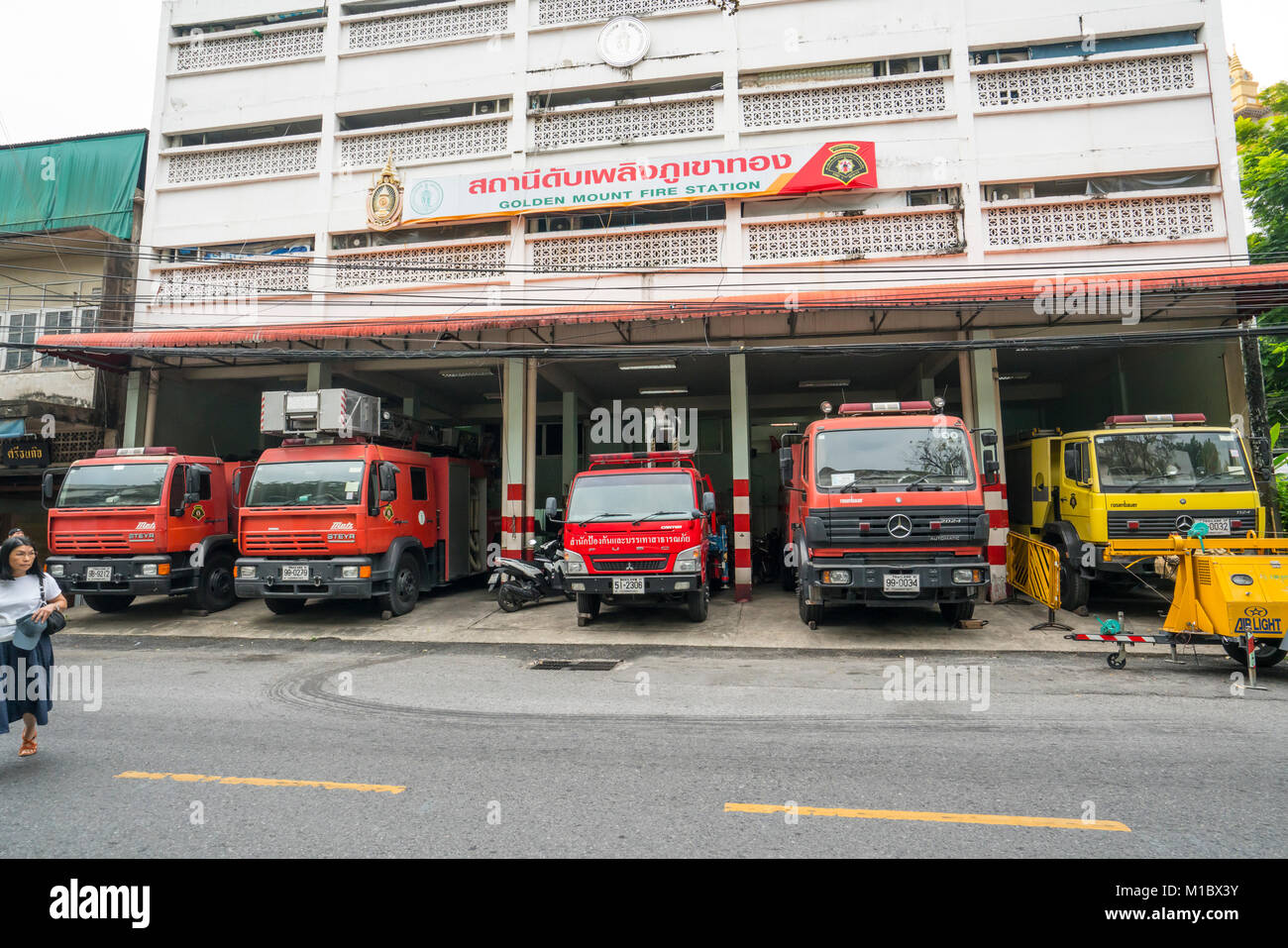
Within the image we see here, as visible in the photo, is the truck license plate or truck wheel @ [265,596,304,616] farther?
truck wheel @ [265,596,304,616]

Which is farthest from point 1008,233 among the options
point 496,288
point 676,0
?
point 496,288

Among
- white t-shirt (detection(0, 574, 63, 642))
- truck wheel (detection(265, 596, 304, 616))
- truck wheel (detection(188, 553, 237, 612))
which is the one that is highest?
white t-shirt (detection(0, 574, 63, 642))

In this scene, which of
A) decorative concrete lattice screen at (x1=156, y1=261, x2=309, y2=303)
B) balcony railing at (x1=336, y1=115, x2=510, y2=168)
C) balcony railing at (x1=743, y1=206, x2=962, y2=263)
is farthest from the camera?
decorative concrete lattice screen at (x1=156, y1=261, x2=309, y2=303)

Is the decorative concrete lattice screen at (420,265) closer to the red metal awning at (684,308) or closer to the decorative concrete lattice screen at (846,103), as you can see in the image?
the red metal awning at (684,308)

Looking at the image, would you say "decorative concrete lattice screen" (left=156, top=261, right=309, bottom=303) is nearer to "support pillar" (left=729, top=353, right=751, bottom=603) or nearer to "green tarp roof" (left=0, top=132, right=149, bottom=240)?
"green tarp roof" (left=0, top=132, right=149, bottom=240)

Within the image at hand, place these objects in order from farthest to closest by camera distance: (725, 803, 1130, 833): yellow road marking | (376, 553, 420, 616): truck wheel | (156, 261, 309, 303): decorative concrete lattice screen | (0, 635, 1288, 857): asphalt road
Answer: (156, 261, 309, 303): decorative concrete lattice screen < (376, 553, 420, 616): truck wheel < (725, 803, 1130, 833): yellow road marking < (0, 635, 1288, 857): asphalt road

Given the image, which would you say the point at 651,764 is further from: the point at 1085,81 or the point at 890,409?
Answer: the point at 1085,81

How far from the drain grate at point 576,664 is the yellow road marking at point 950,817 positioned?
13.4 ft

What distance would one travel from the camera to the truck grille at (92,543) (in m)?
10.2

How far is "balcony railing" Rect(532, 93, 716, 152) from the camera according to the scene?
13.1m

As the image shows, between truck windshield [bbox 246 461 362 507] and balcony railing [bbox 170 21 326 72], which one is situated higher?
balcony railing [bbox 170 21 326 72]

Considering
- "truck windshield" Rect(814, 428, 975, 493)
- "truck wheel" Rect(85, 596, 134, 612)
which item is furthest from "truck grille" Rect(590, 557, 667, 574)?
"truck wheel" Rect(85, 596, 134, 612)

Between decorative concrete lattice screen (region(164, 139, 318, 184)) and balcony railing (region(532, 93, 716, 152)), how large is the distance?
5.29 m

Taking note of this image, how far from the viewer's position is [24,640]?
410 centimetres
